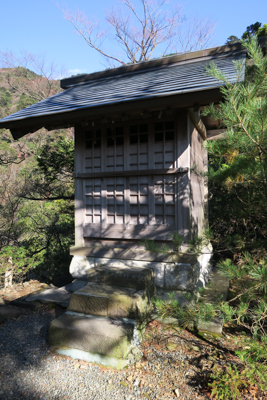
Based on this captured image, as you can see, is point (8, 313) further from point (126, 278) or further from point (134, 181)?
point (134, 181)

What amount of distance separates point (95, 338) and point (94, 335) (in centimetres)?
3

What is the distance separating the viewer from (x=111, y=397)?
2.39m

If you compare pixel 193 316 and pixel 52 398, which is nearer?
pixel 52 398

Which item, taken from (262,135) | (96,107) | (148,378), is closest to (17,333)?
(148,378)

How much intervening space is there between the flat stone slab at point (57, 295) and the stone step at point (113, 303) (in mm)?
1089

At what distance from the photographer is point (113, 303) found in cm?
323

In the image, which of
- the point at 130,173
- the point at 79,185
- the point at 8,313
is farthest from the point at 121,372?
the point at 79,185

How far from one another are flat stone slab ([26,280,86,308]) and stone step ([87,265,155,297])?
883 mm

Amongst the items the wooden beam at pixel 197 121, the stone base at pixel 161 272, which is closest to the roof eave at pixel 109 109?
the wooden beam at pixel 197 121

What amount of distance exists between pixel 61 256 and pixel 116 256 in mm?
4665

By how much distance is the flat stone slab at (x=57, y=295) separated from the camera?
4.39m

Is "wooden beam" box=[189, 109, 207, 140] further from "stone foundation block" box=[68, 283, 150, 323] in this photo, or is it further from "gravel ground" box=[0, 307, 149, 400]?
"gravel ground" box=[0, 307, 149, 400]

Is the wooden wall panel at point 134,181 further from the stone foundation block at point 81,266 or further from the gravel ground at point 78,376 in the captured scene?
the gravel ground at point 78,376

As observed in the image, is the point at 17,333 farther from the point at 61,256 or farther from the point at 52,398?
the point at 61,256
